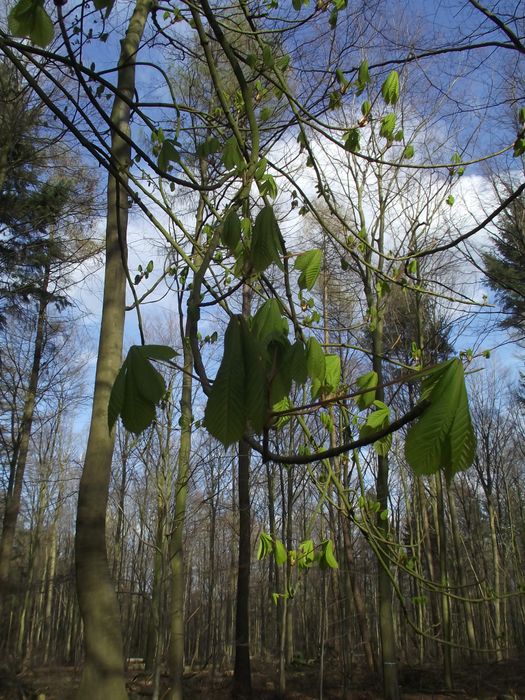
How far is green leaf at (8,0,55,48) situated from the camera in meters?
1.12

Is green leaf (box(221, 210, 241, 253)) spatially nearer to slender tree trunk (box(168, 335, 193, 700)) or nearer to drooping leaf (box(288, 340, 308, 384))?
drooping leaf (box(288, 340, 308, 384))

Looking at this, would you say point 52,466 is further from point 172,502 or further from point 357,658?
point 172,502

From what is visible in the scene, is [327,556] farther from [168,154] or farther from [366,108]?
[366,108]

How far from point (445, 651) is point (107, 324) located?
9.57 meters

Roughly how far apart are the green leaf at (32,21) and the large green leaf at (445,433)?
3.55 ft

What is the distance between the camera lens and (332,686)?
11.4 m

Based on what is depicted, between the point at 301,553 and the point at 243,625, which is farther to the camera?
the point at 243,625

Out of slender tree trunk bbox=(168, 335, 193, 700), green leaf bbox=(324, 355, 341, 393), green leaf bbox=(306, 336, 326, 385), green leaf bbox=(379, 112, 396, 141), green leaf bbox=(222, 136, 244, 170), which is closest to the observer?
green leaf bbox=(306, 336, 326, 385)

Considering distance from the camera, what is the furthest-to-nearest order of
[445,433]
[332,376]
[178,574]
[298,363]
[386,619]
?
[178,574], [386,619], [332,376], [298,363], [445,433]

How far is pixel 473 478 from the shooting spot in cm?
1944

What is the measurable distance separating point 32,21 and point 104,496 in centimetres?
174

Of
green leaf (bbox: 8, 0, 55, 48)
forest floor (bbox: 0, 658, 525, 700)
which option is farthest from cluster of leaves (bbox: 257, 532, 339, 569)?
forest floor (bbox: 0, 658, 525, 700)

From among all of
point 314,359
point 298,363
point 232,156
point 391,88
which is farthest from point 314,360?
point 391,88

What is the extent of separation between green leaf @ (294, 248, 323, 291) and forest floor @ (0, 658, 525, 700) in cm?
832
